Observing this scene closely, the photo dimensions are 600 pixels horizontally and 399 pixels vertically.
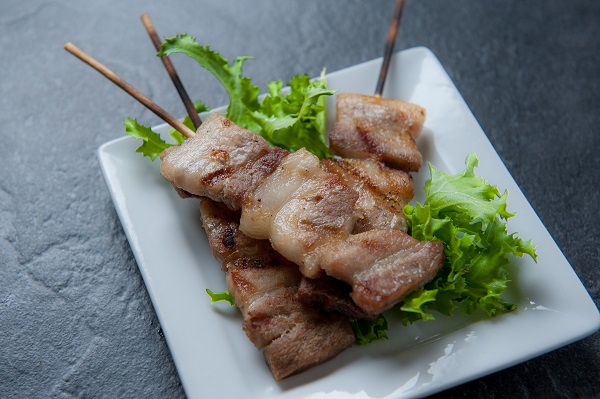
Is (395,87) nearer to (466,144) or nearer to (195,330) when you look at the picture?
(466,144)

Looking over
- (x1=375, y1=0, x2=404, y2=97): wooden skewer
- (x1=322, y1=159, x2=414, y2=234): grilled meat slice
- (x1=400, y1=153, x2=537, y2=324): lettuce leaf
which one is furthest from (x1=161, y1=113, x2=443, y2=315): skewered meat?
(x1=375, y1=0, x2=404, y2=97): wooden skewer

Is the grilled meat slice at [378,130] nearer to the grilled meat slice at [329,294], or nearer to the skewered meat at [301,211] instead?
the skewered meat at [301,211]

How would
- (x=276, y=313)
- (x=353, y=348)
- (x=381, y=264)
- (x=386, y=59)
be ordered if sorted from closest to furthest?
1. (x=381, y=264)
2. (x=276, y=313)
3. (x=353, y=348)
4. (x=386, y=59)

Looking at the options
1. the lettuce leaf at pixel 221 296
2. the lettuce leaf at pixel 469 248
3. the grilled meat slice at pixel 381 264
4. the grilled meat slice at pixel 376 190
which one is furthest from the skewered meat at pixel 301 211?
the lettuce leaf at pixel 221 296

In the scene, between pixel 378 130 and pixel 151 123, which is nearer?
pixel 378 130

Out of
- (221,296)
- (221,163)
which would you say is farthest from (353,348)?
(221,163)

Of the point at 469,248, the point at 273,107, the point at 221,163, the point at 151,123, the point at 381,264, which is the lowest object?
the point at 469,248

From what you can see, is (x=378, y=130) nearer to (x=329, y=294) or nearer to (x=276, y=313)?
(x=329, y=294)
